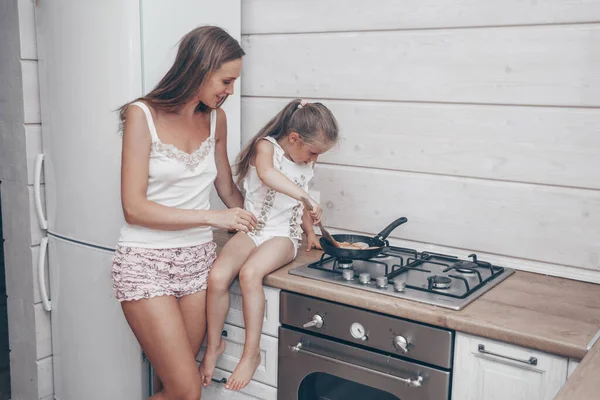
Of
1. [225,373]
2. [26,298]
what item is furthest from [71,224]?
[225,373]

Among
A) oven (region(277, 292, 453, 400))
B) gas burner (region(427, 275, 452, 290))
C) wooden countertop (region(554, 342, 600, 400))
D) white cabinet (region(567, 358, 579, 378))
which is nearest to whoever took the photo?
wooden countertop (region(554, 342, 600, 400))

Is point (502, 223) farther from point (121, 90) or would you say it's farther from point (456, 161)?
point (121, 90)

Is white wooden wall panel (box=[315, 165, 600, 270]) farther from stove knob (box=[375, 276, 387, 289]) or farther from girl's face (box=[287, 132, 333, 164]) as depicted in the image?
stove knob (box=[375, 276, 387, 289])

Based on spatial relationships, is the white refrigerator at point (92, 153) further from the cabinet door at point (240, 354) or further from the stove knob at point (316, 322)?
the stove knob at point (316, 322)

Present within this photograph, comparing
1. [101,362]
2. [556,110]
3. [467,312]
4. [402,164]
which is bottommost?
[101,362]

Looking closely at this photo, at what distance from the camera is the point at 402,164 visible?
223cm

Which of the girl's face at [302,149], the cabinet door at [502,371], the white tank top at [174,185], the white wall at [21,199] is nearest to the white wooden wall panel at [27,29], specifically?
the white wall at [21,199]

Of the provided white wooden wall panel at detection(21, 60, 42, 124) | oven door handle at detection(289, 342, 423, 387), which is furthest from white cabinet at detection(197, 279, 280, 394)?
white wooden wall panel at detection(21, 60, 42, 124)

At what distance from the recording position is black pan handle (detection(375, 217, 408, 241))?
6.98ft

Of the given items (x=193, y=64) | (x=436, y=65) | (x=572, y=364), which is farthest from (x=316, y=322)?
(x=436, y=65)

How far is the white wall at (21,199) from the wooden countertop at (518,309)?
43.1 inches

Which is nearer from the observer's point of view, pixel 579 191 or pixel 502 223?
pixel 579 191

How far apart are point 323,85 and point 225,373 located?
1.04 metres

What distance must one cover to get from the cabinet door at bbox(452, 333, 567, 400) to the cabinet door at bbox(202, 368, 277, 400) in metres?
0.61
